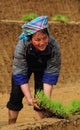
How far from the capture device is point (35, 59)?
19.7ft

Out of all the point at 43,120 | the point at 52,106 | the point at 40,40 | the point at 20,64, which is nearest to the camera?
the point at 43,120

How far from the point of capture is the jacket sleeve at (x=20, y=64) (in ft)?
19.1

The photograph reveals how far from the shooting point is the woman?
570 cm

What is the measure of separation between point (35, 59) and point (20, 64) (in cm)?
23

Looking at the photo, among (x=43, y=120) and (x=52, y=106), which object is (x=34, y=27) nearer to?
(x=52, y=106)

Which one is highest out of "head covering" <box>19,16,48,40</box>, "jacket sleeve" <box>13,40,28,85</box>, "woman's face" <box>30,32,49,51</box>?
"head covering" <box>19,16,48,40</box>

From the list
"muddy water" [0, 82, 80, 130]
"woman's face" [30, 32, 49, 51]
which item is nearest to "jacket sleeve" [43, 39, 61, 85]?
"woman's face" [30, 32, 49, 51]

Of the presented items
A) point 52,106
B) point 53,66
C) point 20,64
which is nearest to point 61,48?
point 53,66

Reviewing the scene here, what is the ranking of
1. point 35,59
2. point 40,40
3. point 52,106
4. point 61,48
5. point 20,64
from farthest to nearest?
1. point 61,48
2. point 35,59
3. point 20,64
4. point 40,40
5. point 52,106

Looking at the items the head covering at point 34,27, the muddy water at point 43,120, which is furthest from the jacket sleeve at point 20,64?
the muddy water at point 43,120

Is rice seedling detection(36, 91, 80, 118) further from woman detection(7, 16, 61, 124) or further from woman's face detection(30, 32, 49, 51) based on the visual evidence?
woman's face detection(30, 32, 49, 51)

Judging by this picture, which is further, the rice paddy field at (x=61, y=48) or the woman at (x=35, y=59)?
the rice paddy field at (x=61, y=48)

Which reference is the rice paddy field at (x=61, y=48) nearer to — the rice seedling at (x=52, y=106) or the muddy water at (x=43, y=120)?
the muddy water at (x=43, y=120)

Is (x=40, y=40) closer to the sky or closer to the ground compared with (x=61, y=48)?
closer to the sky
